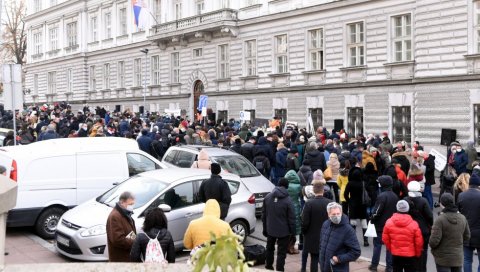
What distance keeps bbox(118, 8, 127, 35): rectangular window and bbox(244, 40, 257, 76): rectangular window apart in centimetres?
1505

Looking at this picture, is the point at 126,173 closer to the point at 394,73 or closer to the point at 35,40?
the point at 394,73

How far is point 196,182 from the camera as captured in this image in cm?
1115

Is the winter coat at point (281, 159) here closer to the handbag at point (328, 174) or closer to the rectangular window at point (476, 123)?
the handbag at point (328, 174)

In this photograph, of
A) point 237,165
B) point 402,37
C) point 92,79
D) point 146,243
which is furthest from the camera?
point 92,79

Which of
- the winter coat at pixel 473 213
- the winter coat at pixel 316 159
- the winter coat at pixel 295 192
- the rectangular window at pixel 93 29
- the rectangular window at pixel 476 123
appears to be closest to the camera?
the winter coat at pixel 473 213

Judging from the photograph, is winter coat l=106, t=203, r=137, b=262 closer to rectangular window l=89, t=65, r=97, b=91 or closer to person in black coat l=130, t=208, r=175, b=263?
person in black coat l=130, t=208, r=175, b=263

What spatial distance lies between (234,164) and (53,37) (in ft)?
155

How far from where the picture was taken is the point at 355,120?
91.9 ft

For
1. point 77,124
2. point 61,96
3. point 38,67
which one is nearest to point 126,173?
point 77,124

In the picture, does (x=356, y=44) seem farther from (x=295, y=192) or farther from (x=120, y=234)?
(x=120, y=234)

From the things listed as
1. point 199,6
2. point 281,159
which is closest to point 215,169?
point 281,159

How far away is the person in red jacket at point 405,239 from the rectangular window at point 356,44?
65.2ft

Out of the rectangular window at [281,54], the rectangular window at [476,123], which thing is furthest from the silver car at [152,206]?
the rectangular window at [281,54]

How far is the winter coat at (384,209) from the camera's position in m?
10.1
